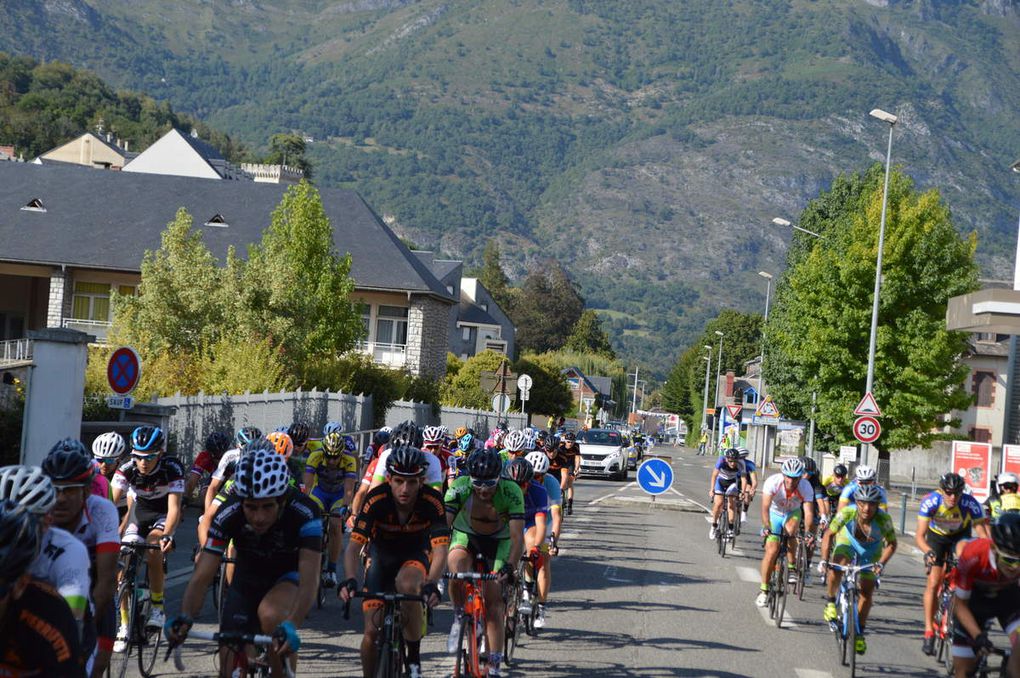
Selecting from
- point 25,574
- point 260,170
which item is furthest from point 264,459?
point 260,170

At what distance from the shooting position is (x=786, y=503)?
535 inches

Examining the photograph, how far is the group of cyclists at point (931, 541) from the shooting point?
25.8 feet

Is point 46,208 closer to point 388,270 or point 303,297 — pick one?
point 388,270

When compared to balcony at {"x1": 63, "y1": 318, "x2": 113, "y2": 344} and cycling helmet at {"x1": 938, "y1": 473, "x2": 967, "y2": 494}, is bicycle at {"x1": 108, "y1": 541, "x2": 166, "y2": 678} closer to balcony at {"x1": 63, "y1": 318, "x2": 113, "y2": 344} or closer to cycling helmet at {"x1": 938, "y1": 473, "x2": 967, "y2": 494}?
cycling helmet at {"x1": 938, "y1": 473, "x2": 967, "y2": 494}

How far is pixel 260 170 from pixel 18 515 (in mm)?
115476

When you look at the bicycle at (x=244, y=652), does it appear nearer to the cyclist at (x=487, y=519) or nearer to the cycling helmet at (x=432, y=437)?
the cyclist at (x=487, y=519)

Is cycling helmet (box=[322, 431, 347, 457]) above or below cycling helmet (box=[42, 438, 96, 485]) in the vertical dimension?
below

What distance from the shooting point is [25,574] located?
420 cm

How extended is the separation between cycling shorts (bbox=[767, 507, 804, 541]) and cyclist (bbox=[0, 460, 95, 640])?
944cm

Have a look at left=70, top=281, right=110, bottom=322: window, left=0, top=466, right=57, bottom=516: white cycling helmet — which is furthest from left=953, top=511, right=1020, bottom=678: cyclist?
left=70, top=281, right=110, bottom=322: window

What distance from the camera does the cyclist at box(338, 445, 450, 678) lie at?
311 inches

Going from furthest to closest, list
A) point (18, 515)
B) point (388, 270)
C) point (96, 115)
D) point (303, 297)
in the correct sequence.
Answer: point (96, 115) < point (388, 270) < point (303, 297) < point (18, 515)

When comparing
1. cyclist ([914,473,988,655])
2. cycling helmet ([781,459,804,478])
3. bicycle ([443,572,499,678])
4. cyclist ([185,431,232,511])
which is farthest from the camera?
cycling helmet ([781,459,804,478])

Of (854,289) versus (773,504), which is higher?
(854,289)
